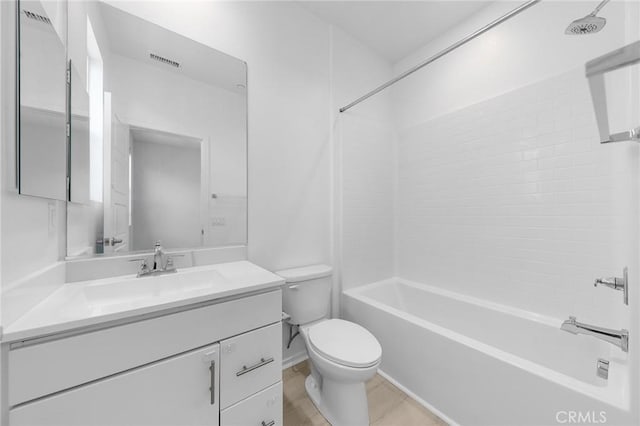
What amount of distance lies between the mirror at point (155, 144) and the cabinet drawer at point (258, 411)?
82 cm

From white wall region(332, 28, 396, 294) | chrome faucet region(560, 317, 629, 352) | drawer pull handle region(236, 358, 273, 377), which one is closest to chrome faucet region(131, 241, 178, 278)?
drawer pull handle region(236, 358, 273, 377)

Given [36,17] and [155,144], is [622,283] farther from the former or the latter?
[36,17]

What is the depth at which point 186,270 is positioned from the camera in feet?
4.29

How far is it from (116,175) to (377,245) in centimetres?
200

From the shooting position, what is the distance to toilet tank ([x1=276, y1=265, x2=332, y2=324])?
162 cm

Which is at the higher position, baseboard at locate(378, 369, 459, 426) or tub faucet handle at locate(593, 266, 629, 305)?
tub faucet handle at locate(593, 266, 629, 305)

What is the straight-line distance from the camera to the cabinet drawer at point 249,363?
3.25ft

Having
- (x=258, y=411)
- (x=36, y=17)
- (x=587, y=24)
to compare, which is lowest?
(x=258, y=411)

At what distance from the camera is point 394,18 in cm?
198

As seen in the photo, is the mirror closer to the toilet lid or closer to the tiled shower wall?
the toilet lid

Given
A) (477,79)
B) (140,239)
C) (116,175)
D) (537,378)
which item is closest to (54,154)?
(116,175)
